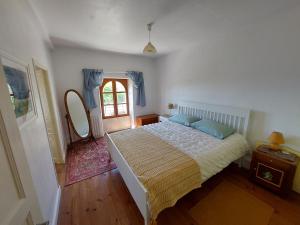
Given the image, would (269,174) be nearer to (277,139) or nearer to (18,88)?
(277,139)

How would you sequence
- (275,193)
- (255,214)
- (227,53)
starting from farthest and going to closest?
(227,53) < (275,193) < (255,214)

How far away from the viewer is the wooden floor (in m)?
1.56

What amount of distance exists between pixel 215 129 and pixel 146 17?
2132 millimetres

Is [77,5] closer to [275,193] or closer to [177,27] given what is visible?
[177,27]

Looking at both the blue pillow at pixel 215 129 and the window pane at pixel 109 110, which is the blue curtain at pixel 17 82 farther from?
the window pane at pixel 109 110

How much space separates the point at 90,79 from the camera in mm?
3480

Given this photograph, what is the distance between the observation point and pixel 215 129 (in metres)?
2.38

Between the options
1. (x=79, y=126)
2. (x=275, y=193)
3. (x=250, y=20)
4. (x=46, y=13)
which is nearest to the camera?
(x=46, y=13)

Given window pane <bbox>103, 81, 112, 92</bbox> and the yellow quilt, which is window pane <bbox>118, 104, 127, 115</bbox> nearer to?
window pane <bbox>103, 81, 112, 92</bbox>

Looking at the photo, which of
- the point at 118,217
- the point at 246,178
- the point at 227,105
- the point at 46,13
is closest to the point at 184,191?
the point at 118,217

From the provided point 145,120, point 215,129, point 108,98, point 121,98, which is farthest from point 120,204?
point 121,98

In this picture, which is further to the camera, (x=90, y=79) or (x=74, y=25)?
(x=90, y=79)

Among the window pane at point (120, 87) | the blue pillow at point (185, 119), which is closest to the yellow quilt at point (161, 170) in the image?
the blue pillow at point (185, 119)

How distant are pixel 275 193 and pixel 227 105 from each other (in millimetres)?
1515
